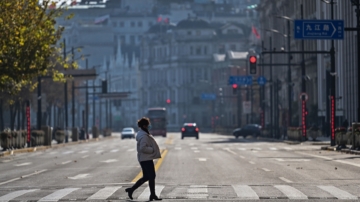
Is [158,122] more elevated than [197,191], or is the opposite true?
[197,191]

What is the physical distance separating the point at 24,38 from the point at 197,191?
2630cm

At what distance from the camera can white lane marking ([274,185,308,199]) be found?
2239 cm

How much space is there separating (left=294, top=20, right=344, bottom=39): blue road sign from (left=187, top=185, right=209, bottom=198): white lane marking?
3058 centimetres

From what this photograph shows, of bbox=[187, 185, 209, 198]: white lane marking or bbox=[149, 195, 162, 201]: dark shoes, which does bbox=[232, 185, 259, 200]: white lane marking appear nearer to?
bbox=[187, 185, 209, 198]: white lane marking

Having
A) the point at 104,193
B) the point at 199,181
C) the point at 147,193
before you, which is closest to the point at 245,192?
the point at 147,193

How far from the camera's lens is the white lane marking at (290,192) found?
22391 millimetres

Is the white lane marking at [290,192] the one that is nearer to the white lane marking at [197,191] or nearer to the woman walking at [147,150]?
the white lane marking at [197,191]

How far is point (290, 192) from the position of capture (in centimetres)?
2356

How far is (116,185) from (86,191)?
223cm

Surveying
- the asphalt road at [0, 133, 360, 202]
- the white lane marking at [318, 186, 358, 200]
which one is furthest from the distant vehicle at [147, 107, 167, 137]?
the white lane marking at [318, 186, 358, 200]

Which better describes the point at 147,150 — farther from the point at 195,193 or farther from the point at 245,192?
the point at 245,192

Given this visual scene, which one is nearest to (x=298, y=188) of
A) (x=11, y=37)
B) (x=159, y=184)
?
(x=159, y=184)

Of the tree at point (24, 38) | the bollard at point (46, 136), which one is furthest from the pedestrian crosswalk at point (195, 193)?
the bollard at point (46, 136)

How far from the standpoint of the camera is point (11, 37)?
4525cm
